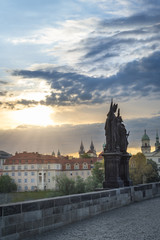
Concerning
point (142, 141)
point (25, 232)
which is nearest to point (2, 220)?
point (25, 232)

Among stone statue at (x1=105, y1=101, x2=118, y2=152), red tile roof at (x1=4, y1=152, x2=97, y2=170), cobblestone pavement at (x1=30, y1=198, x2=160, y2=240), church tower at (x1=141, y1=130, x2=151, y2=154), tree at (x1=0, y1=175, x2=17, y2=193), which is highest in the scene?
church tower at (x1=141, y1=130, x2=151, y2=154)

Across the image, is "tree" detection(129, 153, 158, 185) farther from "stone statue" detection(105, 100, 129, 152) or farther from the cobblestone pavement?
the cobblestone pavement

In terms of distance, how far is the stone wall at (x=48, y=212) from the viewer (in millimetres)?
6953

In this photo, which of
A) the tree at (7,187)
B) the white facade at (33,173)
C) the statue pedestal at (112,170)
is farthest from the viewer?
the white facade at (33,173)

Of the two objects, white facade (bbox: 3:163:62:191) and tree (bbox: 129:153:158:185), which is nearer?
tree (bbox: 129:153:158:185)

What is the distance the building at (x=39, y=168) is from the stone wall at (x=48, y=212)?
97100mm

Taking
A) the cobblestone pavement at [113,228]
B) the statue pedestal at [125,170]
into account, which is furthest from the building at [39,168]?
the cobblestone pavement at [113,228]

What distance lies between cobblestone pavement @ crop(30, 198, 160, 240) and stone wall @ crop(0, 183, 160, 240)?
199mm

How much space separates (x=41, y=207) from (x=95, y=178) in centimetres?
5505

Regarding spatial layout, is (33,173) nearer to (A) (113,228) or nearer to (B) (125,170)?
(B) (125,170)

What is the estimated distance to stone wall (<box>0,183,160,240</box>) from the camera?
695 centimetres

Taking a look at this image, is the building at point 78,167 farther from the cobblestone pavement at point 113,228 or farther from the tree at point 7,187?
the cobblestone pavement at point 113,228

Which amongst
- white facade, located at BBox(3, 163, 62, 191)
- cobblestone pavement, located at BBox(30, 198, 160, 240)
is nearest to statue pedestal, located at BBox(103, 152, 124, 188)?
cobblestone pavement, located at BBox(30, 198, 160, 240)

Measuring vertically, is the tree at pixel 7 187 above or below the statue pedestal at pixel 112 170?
below
